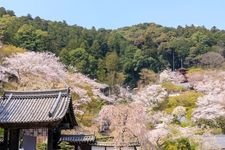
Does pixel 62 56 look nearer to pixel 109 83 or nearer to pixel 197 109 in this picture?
pixel 109 83

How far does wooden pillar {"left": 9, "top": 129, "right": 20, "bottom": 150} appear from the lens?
1368 centimetres

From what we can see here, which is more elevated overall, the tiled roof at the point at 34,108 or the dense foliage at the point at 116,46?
the dense foliage at the point at 116,46

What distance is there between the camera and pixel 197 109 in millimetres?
36531

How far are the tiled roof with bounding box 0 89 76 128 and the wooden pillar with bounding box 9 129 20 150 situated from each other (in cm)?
36

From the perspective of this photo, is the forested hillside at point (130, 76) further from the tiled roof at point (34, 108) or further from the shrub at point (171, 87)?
the tiled roof at point (34, 108)

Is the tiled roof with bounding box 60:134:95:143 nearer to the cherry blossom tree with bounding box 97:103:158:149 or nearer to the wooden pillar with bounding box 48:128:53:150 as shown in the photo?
the cherry blossom tree with bounding box 97:103:158:149

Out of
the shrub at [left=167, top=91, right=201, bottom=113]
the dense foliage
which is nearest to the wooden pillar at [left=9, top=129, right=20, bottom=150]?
the shrub at [left=167, top=91, right=201, bottom=113]

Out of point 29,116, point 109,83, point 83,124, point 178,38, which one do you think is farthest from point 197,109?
point 178,38

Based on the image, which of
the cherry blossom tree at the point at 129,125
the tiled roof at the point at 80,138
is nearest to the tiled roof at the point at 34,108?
the cherry blossom tree at the point at 129,125

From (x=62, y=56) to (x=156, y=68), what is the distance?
1603 cm

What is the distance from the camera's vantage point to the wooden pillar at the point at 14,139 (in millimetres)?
13680

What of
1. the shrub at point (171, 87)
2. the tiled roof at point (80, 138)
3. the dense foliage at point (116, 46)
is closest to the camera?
A: the tiled roof at point (80, 138)

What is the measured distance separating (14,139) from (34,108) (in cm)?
120

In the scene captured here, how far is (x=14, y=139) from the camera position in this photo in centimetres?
1375
